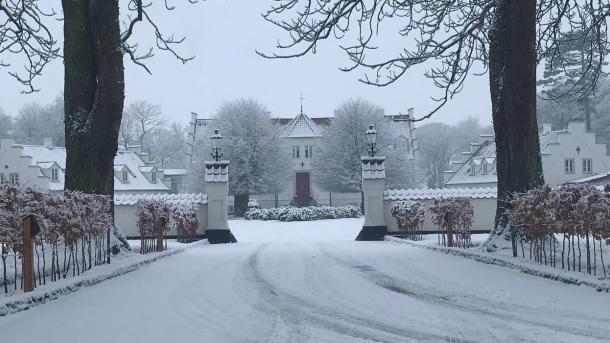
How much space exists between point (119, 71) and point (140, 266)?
140 inches

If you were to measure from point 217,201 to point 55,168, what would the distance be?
33.1 meters

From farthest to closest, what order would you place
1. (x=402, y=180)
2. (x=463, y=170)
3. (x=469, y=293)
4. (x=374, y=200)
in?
(x=463, y=170) → (x=402, y=180) → (x=374, y=200) → (x=469, y=293)

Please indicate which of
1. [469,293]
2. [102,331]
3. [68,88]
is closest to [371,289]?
[469,293]

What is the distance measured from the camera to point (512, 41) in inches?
419

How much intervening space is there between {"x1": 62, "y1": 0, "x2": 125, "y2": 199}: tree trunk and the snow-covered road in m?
2.33

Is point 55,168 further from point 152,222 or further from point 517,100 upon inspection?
point 517,100

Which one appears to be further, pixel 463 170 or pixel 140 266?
pixel 463 170

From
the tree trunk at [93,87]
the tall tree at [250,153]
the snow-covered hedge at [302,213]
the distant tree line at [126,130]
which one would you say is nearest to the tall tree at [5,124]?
the distant tree line at [126,130]

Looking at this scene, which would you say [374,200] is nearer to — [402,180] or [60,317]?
[60,317]

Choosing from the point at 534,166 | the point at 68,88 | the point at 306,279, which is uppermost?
the point at 68,88

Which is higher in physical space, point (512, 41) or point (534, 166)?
point (512, 41)

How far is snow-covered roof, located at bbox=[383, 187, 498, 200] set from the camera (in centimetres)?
2008

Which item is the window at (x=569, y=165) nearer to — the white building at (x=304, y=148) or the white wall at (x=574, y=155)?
the white wall at (x=574, y=155)

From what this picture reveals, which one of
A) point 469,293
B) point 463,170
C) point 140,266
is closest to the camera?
point 469,293
